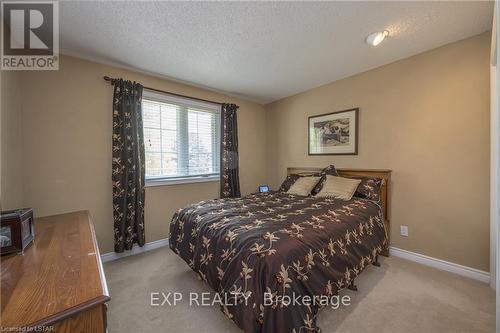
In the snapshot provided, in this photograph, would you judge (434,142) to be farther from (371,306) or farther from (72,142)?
(72,142)

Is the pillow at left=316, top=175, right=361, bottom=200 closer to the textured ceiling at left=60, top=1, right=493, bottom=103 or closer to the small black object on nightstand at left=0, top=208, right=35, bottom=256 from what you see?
the textured ceiling at left=60, top=1, right=493, bottom=103

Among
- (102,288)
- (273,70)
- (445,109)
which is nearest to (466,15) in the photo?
(445,109)

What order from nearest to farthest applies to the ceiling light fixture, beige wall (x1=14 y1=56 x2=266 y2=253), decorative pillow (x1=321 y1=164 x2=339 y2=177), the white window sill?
the ceiling light fixture
beige wall (x1=14 y1=56 x2=266 y2=253)
the white window sill
decorative pillow (x1=321 y1=164 x2=339 y2=177)

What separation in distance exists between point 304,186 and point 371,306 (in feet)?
5.09

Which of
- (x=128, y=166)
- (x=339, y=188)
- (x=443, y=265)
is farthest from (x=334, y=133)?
(x=128, y=166)

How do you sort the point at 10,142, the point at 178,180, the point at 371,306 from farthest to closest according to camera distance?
1. the point at 178,180
2. the point at 10,142
3. the point at 371,306

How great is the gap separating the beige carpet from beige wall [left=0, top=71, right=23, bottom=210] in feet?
3.85

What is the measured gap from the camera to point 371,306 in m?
1.67

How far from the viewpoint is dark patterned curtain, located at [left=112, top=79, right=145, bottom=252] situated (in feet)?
8.32

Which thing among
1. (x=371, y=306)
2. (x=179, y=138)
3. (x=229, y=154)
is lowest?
(x=371, y=306)

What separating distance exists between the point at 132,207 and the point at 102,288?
211 cm

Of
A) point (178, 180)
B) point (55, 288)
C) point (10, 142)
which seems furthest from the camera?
point (178, 180)

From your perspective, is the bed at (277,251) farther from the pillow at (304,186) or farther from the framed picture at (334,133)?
the framed picture at (334,133)

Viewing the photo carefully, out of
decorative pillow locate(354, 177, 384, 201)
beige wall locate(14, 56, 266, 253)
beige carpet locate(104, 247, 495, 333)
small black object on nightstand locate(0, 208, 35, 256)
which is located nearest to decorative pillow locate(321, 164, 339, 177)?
decorative pillow locate(354, 177, 384, 201)
